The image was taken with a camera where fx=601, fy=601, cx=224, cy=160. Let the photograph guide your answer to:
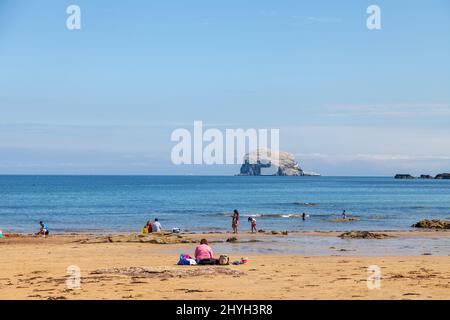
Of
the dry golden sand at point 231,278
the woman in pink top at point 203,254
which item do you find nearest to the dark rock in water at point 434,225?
the dry golden sand at point 231,278

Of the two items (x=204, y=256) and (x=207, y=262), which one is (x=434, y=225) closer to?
(x=204, y=256)

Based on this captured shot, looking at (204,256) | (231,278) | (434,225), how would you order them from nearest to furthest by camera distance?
1. (231,278)
2. (204,256)
3. (434,225)

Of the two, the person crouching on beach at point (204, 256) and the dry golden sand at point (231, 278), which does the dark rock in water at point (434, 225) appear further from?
the person crouching on beach at point (204, 256)

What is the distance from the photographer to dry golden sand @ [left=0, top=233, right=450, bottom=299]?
666 inches

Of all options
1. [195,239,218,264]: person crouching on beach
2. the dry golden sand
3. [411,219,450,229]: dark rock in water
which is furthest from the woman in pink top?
[411,219,450,229]: dark rock in water

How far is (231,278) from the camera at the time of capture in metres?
19.9

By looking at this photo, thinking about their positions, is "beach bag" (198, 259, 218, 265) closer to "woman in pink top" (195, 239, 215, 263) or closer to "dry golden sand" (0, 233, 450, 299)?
"woman in pink top" (195, 239, 215, 263)

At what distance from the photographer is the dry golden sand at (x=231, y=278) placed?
16906 mm

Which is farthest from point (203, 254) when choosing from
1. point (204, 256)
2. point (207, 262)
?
point (207, 262)

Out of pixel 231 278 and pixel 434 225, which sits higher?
pixel 231 278

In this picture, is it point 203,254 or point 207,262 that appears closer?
point 207,262
